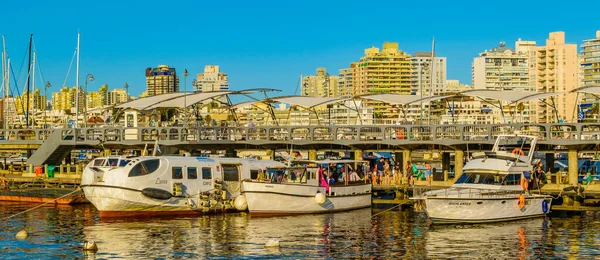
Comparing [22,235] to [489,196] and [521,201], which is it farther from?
[521,201]

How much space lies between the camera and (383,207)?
5319 cm

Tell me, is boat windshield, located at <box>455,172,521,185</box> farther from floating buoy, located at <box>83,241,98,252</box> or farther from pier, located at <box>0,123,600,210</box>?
floating buoy, located at <box>83,241,98,252</box>

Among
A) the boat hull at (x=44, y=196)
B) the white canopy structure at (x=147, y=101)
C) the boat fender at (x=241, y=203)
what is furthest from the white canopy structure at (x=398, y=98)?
the boat hull at (x=44, y=196)

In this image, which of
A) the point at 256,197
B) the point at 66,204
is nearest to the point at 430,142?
the point at 256,197

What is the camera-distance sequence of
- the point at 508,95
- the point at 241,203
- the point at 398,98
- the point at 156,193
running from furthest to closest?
the point at 398,98, the point at 508,95, the point at 241,203, the point at 156,193

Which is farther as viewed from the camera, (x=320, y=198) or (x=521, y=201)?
(x=320, y=198)

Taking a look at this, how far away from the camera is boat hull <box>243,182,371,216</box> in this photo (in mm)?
47938

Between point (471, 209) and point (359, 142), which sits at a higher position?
point (359, 142)

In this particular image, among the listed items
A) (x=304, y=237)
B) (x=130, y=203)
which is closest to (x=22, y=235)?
(x=130, y=203)

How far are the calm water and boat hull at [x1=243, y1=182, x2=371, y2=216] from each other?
3.13ft

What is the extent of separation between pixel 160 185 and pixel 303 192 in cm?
802

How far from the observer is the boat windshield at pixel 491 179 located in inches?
1801

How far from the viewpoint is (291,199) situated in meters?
48.7

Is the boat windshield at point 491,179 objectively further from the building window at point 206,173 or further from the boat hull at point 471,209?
the building window at point 206,173
